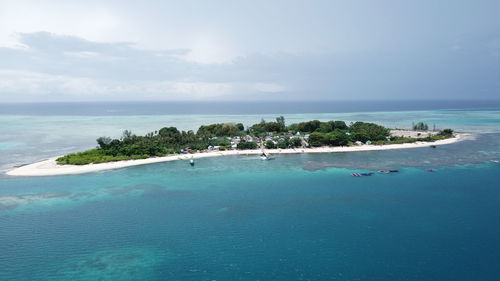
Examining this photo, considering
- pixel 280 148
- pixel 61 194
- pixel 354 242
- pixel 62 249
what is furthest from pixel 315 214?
pixel 280 148

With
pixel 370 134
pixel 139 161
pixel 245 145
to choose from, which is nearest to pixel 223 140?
pixel 245 145

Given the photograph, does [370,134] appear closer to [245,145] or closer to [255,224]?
[245,145]

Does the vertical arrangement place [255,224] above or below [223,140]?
below

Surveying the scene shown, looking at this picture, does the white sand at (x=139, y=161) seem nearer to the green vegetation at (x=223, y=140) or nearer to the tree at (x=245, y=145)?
the tree at (x=245, y=145)

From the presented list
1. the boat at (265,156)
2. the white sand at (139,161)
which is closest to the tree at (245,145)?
the white sand at (139,161)

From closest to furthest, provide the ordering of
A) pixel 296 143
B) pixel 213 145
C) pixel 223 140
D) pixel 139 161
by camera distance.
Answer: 1. pixel 139 161
2. pixel 213 145
3. pixel 296 143
4. pixel 223 140

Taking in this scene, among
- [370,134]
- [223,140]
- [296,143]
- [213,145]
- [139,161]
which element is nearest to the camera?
[139,161]

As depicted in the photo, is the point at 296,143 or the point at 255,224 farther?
the point at 296,143
